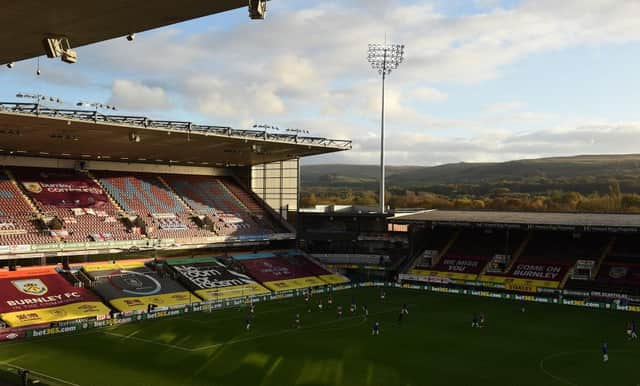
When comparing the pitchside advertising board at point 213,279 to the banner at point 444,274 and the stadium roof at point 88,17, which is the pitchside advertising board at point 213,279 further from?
the stadium roof at point 88,17

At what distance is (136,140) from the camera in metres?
52.9

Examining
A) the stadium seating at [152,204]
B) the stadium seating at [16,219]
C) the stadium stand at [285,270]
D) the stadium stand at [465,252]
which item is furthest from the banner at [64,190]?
the stadium stand at [465,252]

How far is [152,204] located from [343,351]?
36759 mm

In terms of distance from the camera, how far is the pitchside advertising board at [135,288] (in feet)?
164

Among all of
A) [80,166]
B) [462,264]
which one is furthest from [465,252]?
[80,166]

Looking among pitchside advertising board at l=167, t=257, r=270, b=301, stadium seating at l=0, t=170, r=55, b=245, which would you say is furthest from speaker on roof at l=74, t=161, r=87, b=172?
pitchside advertising board at l=167, t=257, r=270, b=301

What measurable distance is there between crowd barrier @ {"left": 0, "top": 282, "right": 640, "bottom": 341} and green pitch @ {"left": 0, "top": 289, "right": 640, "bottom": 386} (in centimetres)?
124

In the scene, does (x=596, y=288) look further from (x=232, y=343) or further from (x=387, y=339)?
(x=232, y=343)

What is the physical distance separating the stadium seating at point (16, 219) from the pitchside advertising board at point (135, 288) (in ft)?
17.5

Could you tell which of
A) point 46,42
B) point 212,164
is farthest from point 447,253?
point 46,42

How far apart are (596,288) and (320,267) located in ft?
99.1

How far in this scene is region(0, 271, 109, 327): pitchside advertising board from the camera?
1719 inches

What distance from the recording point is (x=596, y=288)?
58406 mm

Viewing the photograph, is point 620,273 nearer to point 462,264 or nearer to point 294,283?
point 462,264
